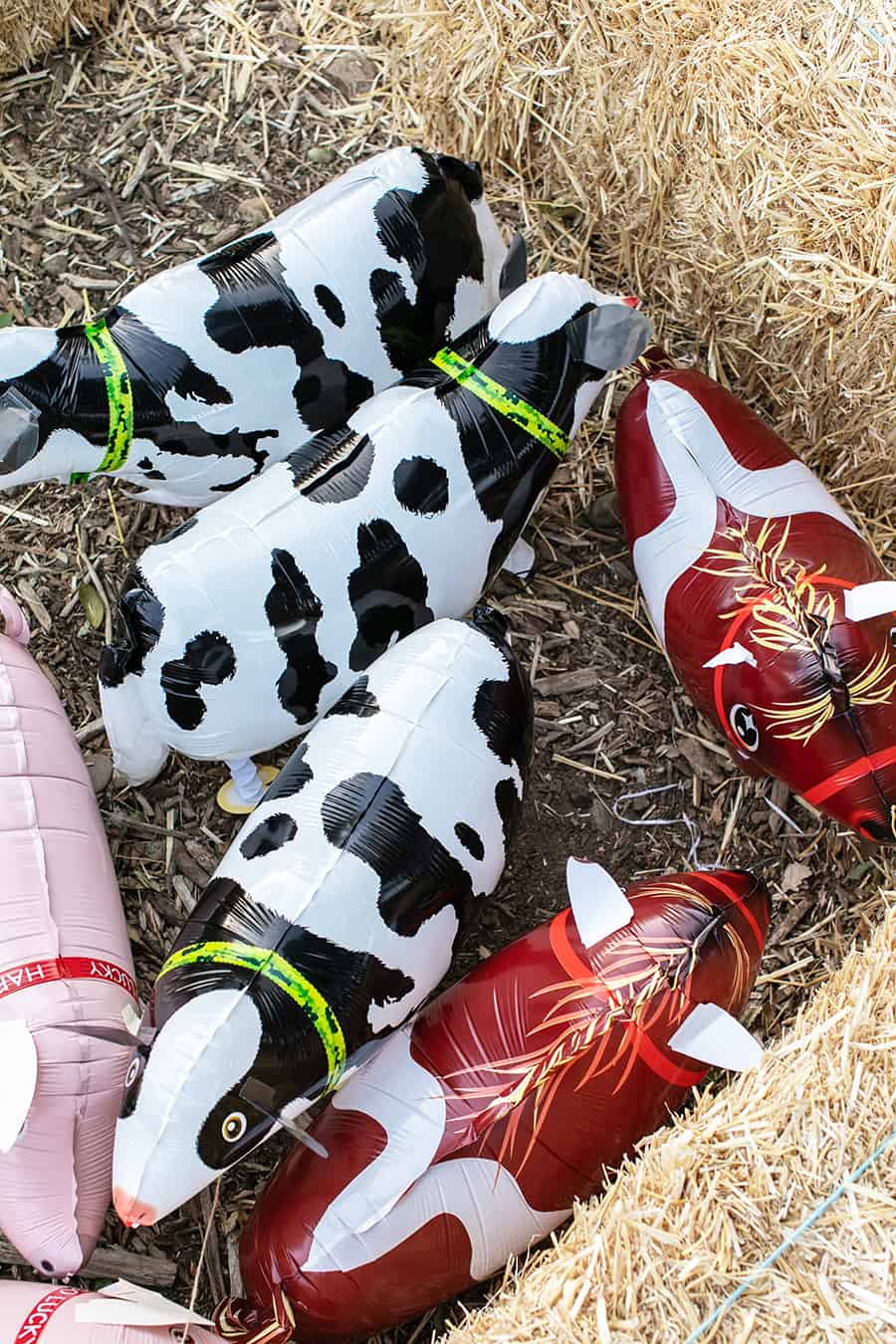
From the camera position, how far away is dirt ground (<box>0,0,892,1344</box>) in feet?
6.39

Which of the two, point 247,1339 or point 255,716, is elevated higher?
point 255,716

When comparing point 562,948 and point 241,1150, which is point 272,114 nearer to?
point 562,948

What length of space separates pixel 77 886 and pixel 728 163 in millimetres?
1433

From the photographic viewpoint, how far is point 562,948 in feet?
5.36

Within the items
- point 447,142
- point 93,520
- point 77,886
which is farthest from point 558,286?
point 77,886

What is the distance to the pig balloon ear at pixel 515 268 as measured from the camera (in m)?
1.99

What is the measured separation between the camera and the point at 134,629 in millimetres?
1672

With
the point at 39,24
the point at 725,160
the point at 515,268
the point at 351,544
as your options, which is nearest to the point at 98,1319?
the point at 351,544

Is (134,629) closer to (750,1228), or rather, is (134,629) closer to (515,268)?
(515,268)

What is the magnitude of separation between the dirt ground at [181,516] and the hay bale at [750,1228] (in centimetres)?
39

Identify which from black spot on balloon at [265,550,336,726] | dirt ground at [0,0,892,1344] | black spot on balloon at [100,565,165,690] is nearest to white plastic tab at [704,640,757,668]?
dirt ground at [0,0,892,1344]

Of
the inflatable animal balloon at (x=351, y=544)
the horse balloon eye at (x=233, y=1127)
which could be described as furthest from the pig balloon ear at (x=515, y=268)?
the horse balloon eye at (x=233, y=1127)

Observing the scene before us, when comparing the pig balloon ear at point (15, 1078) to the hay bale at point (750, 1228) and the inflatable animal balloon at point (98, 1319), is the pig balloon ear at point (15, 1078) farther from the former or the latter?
the hay bale at point (750, 1228)

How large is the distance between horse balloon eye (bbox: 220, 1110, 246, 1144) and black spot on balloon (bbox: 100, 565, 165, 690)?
573 mm
